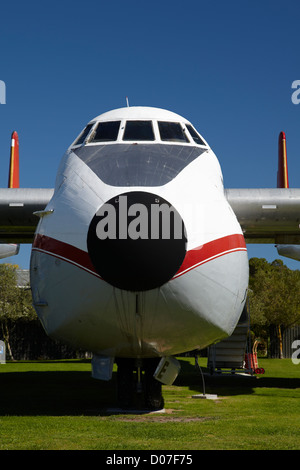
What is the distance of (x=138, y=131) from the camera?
8508mm

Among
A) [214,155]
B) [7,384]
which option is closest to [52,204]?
[214,155]

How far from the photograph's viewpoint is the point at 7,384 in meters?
15.8

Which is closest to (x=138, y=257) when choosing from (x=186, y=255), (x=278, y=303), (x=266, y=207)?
(x=186, y=255)

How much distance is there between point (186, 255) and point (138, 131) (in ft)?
9.95

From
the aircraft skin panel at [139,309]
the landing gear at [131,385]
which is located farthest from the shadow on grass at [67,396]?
the aircraft skin panel at [139,309]

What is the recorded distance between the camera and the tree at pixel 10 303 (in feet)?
118

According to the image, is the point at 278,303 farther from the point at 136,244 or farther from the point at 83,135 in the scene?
the point at 136,244

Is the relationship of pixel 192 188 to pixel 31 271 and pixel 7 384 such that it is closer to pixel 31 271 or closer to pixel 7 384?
pixel 31 271

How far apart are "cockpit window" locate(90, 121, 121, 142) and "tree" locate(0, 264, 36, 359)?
2864cm

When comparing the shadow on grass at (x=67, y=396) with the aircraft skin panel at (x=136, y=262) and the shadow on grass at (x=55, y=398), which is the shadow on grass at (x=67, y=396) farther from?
the aircraft skin panel at (x=136, y=262)

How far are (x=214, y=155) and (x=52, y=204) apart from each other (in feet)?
10.3

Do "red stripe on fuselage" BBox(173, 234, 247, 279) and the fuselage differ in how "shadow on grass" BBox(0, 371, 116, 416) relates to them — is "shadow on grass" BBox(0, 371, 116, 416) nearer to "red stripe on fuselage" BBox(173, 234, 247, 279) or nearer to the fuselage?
the fuselage

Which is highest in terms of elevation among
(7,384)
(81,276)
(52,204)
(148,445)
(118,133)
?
(118,133)

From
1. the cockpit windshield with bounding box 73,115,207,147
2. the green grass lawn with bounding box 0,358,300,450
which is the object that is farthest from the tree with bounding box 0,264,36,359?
the cockpit windshield with bounding box 73,115,207,147
